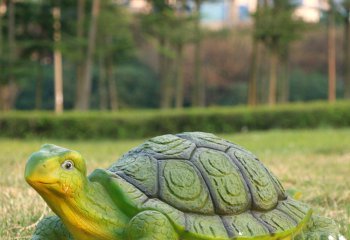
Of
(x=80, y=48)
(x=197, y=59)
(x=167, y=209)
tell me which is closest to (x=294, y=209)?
Answer: (x=167, y=209)

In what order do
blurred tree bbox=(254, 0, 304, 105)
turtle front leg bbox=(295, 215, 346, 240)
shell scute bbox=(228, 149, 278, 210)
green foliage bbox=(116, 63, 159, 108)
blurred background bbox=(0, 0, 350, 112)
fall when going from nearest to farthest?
shell scute bbox=(228, 149, 278, 210) → turtle front leg bbox=(295, 215, 346, 240) → blurred background bbox=(0, 0, 350, 112) → blurred tree bbox=(254, 0, 304, 105) → green foliage bbox=(116, 63, 159, 108)

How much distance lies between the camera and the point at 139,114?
15.6 metres

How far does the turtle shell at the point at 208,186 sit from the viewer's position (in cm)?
196

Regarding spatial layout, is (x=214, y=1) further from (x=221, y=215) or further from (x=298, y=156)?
(x=221, y=215)

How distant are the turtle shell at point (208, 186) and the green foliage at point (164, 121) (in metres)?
12.8

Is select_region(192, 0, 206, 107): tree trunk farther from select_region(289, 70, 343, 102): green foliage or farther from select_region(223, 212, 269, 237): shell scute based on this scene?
select_region(223, 212, 269, 237): shell scute


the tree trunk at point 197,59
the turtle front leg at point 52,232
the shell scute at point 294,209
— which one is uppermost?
the tree trunk at point 197,59

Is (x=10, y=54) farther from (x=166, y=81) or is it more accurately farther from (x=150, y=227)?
(x=150, y=227)

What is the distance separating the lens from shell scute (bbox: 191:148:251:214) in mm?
2061

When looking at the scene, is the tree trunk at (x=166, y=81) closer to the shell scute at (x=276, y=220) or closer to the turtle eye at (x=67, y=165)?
the shell scute at (x=276, y=220)

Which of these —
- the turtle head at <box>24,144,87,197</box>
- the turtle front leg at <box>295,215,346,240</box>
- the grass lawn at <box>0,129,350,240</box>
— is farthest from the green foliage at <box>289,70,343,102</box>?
the turtle head at <box>24,144,87,197</box>

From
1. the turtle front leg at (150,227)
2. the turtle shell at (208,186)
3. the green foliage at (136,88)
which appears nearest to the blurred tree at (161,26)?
the green foliage at (136,88)

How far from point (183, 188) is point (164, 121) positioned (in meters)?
13.3

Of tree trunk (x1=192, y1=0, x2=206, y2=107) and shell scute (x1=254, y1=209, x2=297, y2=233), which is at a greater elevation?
tree trunk (x1=192, y1=0, x2=206, y2=107)
